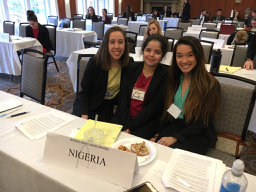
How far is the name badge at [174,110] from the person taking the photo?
1.35 m

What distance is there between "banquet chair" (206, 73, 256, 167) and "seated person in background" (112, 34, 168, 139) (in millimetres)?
434

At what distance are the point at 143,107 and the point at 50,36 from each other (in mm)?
3475

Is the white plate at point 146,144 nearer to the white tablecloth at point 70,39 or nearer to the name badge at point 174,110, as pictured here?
the name badge at point 174,110

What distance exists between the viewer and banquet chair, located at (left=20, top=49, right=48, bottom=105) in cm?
167

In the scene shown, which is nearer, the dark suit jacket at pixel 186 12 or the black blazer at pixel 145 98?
the black blazer at pixel 145 98

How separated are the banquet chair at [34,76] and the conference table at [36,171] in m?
0.63

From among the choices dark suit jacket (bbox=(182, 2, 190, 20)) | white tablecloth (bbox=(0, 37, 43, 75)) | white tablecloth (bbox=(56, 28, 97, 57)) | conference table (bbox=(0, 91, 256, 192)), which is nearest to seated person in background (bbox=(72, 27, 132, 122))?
conference table (bbox=(0, 91, 256, 192))

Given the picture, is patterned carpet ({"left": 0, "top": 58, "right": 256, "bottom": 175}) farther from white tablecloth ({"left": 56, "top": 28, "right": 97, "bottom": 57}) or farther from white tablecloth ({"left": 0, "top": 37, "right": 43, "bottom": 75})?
white tablecloth ({"left": 56, "top": 28, "right": 97, "bottom": 57})

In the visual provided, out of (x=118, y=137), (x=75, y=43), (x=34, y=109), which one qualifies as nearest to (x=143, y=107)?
(x=118, y=137)

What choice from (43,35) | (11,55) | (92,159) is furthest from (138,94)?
(43,35)

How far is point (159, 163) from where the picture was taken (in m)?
0.86

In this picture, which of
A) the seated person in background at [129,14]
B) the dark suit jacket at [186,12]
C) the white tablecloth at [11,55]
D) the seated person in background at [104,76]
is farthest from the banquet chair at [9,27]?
the dark suit jacket at [186,12]

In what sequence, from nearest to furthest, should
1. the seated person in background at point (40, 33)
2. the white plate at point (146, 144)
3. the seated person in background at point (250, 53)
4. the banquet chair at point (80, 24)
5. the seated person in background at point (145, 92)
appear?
the white plate at point (146, 144), the seated person in background at point (145, 92), the seated person in background at point (250, 53), the seated person in background at point (40, 33), the banquet chair at point (80, 24)

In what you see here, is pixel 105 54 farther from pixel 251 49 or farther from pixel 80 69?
pixel 251 49
